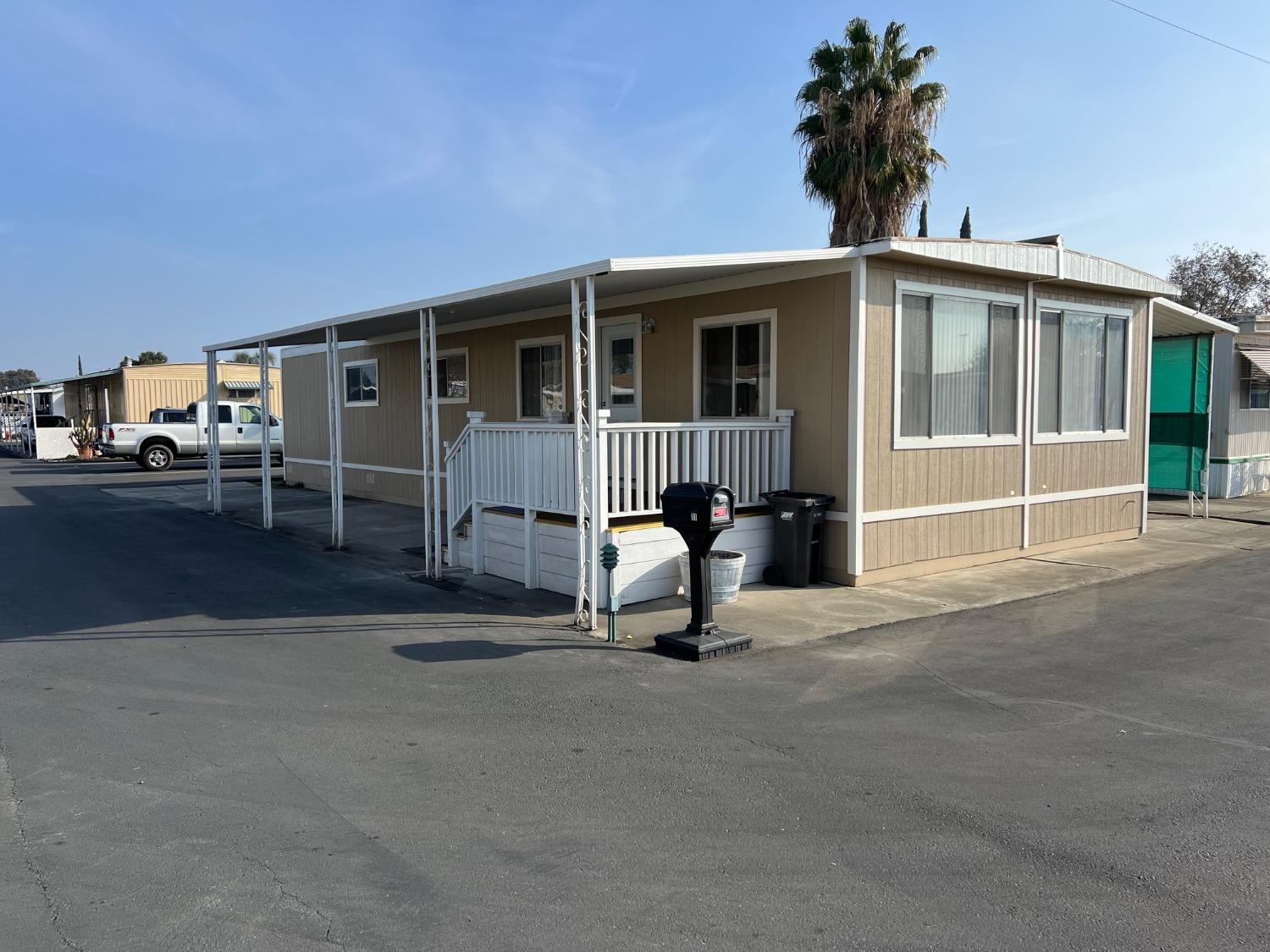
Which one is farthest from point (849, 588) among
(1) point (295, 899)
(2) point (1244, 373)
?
(2) point (1244, 373)

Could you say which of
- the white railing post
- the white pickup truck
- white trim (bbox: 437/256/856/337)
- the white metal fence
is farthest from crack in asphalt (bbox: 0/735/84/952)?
the white pickup truck

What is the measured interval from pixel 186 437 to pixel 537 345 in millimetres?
17798

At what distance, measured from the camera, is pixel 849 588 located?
8.51 metres

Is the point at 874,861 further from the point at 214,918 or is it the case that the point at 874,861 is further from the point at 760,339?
the point at 760,339

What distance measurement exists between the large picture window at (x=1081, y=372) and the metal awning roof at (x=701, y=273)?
48 centimetres

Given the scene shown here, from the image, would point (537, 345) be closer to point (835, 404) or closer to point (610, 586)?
point (835, 404)

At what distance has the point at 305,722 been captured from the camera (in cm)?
491

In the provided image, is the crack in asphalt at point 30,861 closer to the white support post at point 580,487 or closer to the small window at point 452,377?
the white support post at point 580,487

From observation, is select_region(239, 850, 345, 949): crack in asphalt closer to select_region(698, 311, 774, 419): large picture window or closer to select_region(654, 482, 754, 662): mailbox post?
select_region(654, 482, 754, 662): mailbox post

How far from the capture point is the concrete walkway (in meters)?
7.30

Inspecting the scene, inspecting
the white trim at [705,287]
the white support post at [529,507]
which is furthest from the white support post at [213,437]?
the white support post at [529,507]

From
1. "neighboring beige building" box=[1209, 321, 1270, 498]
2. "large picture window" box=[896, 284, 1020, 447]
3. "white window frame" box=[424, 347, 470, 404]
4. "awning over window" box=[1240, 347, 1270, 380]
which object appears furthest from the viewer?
"neighboring beige building" box=[1209, 321, 1270, 498]

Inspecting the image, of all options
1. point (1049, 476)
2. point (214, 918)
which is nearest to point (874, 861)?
point (214, 918)

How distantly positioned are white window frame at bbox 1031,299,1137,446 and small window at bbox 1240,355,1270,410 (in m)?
6.13
